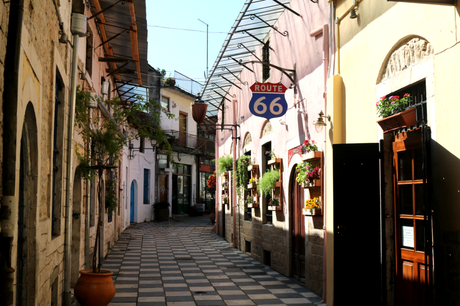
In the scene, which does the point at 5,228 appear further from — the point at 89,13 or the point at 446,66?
the point at 89,13

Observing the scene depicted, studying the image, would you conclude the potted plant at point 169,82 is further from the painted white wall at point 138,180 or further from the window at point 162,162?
the window at point 162,162

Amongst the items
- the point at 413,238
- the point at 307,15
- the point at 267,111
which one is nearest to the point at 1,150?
the point at 413,238

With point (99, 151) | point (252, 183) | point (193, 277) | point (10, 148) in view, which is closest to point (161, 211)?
point (252, 183)

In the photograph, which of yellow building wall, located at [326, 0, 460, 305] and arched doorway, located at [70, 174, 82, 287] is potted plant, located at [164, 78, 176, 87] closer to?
arched doorway, located at [70, 174, 82, 287]

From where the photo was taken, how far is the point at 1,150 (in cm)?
333

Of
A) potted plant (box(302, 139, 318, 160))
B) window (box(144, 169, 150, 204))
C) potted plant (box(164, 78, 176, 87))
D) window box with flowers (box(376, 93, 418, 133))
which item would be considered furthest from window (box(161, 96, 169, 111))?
window box with flowers (box(376, 93, 418, 133))

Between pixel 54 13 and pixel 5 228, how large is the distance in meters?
3.23

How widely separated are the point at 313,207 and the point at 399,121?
3.45m

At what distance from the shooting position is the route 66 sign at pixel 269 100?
931 centimetres

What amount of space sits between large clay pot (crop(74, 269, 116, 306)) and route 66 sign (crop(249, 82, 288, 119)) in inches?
167

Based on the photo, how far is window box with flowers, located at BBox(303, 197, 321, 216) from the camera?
814 cm

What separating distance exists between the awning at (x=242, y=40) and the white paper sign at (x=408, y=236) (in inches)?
212

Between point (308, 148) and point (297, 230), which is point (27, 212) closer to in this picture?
point (308, 148)

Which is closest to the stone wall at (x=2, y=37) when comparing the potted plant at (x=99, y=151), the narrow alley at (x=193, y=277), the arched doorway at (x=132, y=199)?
the potted plant at (x=99, y=151)
